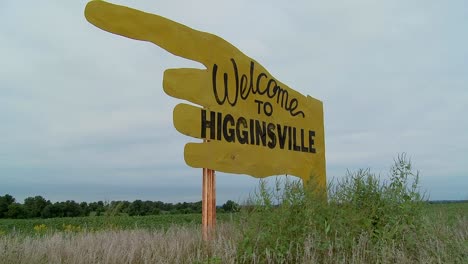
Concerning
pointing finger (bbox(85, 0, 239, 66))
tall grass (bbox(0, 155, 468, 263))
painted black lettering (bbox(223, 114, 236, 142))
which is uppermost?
pointing finger (bbox(85, 0, 239, 66))

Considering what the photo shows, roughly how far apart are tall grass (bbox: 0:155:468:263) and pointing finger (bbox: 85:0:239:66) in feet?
7.05

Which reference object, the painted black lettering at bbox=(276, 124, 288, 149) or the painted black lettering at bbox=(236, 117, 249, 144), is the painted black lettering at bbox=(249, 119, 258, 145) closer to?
the painted black lettering at bbox=(236, 117, 249, 144)

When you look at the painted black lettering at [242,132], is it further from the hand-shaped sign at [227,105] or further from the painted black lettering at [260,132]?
the painted black lettering at [260,132]

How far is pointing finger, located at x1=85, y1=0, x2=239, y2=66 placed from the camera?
5.64m

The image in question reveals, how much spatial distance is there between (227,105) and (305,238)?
8.12ft

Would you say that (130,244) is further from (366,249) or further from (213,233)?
(366,249)

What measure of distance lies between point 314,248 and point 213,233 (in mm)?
1501

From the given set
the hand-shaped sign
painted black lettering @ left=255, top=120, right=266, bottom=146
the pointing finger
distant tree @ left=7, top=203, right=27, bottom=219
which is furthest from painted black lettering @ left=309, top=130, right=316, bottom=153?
distant tree @ left=7, top=203, right=27, bottom=219

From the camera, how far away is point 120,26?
580cm

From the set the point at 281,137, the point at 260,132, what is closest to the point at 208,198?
the point at 260,132

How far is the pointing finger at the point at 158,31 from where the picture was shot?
222 inches

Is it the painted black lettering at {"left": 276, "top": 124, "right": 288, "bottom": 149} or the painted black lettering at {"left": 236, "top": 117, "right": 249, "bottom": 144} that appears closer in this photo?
the painted black lettering at {"left": 236, "top": 117, "right": 249, "bottom": 144}

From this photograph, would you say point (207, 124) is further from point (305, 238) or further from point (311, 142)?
point (311, 142)

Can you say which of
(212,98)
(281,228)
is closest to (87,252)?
(281,228)
